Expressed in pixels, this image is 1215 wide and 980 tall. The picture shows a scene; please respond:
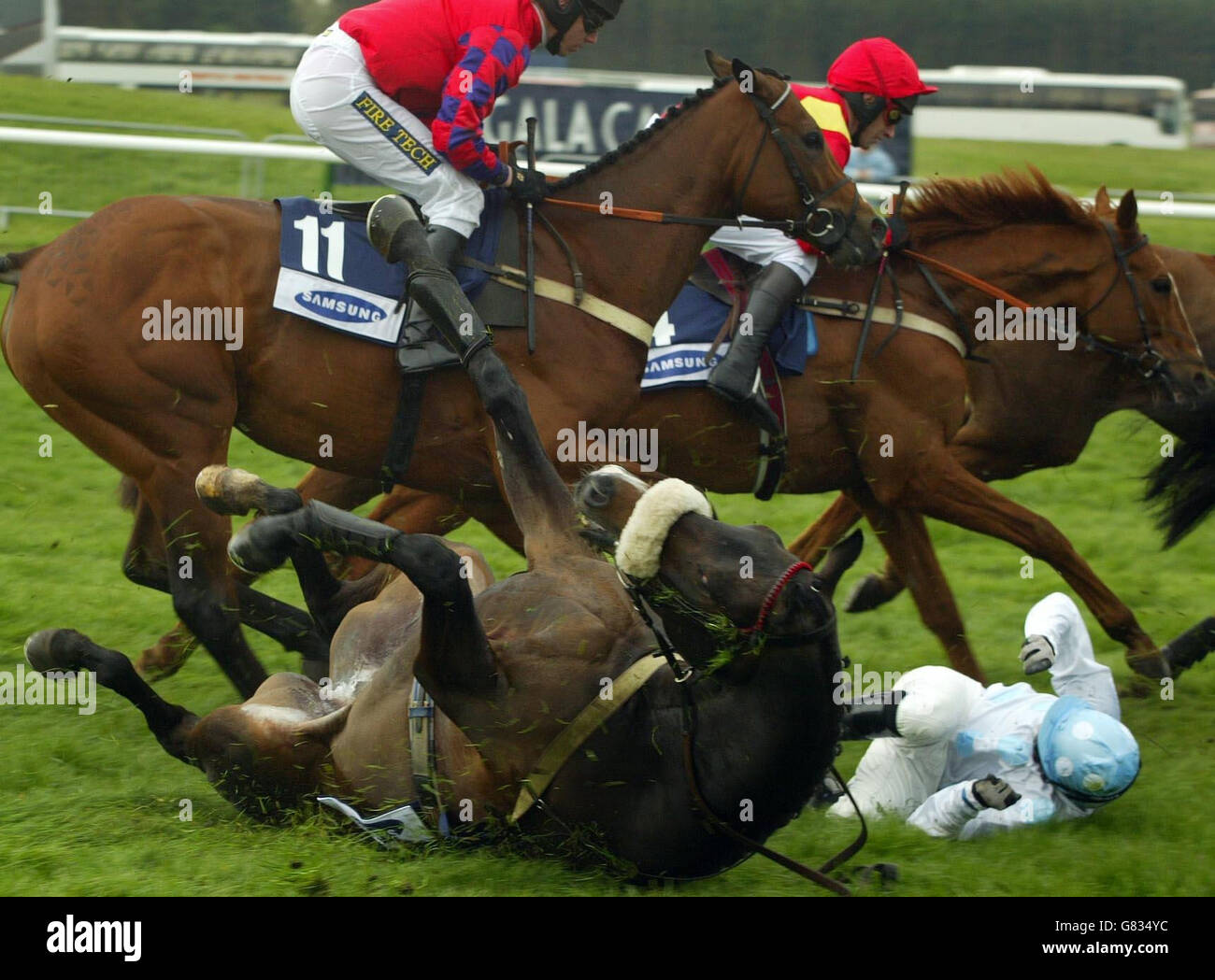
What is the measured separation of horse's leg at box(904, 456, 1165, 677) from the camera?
16.7ft

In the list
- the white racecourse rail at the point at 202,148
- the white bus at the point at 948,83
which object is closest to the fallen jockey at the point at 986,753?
the white racecourse rail at the point at 202,148

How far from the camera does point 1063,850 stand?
11.6 feet

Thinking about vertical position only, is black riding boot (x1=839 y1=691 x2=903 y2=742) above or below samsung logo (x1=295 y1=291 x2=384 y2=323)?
A: below

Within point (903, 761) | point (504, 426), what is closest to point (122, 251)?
point (504, 426)

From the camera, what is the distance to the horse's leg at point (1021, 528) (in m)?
5.09

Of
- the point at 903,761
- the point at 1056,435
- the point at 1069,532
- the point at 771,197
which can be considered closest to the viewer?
the point at 903,761

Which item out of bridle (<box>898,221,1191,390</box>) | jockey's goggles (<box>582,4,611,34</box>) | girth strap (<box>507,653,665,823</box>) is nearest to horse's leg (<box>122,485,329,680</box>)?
girth strap (<box>507,653,665,823</box>)

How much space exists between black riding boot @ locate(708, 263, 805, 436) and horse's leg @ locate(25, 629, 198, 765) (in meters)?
2.03

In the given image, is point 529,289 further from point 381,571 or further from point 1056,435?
point 1056,435

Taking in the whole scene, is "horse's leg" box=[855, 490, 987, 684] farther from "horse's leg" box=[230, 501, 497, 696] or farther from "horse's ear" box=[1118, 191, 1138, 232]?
"horse's leg" box=[230, 501, 497, 696]

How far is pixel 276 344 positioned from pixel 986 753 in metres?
2.29

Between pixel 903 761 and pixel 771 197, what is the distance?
187cm

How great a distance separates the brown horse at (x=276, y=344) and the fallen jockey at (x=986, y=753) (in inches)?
51.3

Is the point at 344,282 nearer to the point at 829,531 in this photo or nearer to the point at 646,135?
the point at 646,135
